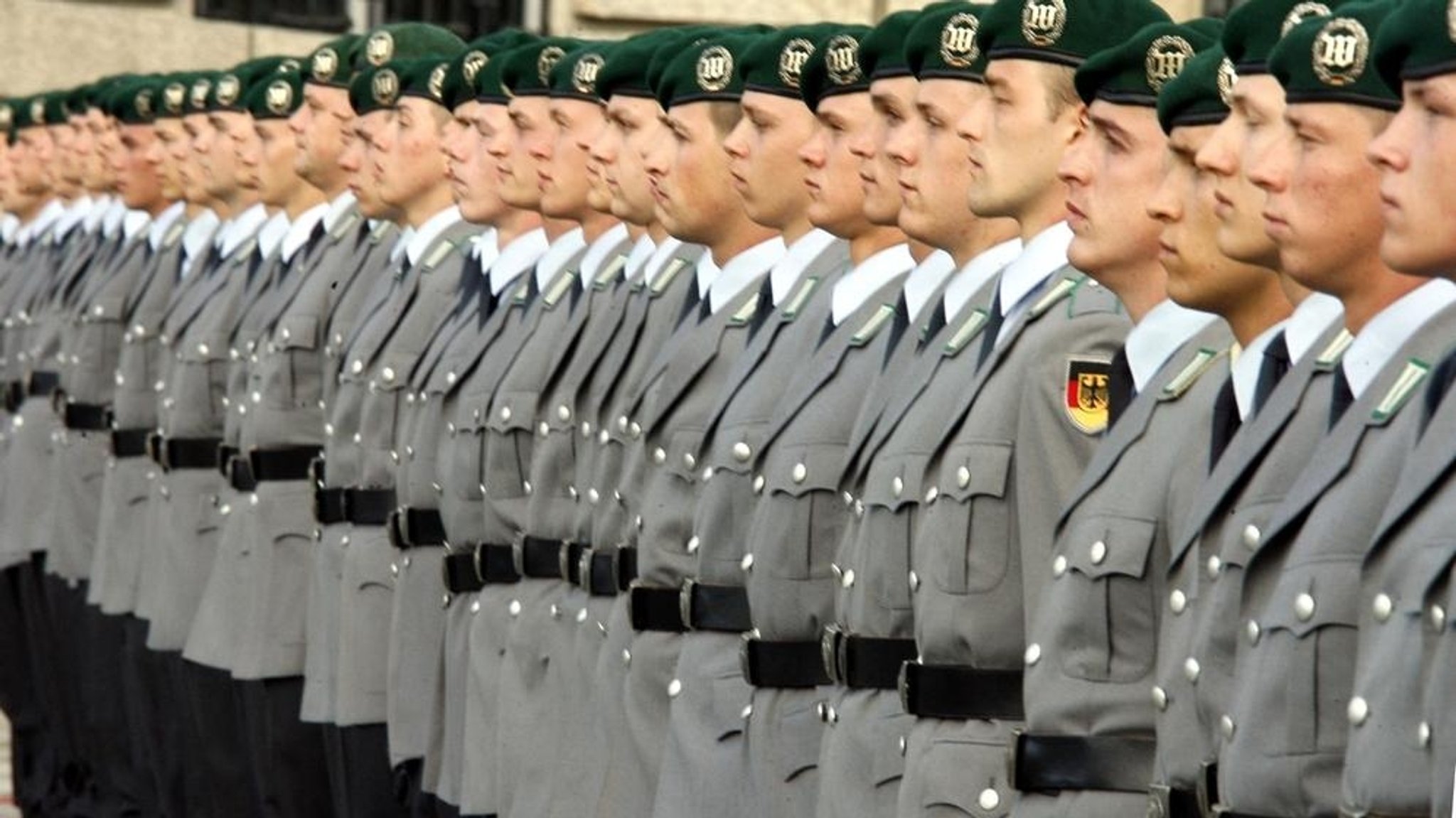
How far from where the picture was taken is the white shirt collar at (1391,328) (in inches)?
163

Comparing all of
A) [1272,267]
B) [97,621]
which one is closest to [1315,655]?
[1272,267]

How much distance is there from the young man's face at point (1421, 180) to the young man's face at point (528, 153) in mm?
4100

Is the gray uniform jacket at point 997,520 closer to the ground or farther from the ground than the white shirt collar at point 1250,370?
closer to the ground

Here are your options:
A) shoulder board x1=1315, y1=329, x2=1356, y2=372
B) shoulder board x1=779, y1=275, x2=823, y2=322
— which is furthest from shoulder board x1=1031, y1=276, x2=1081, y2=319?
shoulder board x1=779, y1=275, x2=823, y2=322

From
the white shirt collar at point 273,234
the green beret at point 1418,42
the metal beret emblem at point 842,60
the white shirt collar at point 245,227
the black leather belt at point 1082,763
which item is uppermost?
the green beret at point 1418,42

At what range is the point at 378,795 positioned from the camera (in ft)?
28.5

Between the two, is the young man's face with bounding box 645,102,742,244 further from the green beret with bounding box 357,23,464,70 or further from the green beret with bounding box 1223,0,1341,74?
the green beret with bounding box 357,23,464,70

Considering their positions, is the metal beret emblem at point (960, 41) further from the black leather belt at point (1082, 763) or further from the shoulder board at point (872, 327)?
the black leather belt at point (1082, 763)

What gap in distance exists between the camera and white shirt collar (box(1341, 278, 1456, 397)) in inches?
163

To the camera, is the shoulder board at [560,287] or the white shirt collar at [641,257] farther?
the shoulder board at [560,287]

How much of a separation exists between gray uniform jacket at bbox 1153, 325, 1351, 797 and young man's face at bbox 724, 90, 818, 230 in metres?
2.10

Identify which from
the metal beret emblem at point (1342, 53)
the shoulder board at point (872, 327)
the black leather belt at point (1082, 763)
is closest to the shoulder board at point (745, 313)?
the shoulder board at point (872, 327)

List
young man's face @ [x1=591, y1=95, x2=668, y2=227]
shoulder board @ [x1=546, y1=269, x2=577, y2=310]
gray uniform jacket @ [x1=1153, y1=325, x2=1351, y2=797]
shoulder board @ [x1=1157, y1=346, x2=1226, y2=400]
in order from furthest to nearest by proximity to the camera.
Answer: shoulder board @ [x1=546, y1=269, x2=577, y2=310]
young man's face @ [x1=591, y1=95, x2=668, y2=227]
shoulder board @ [x1=1157, y1=346, x2=1226, y2=400]
gray uniform jacket @ [x1=1153, y1=325, x2=1351, y2=797]

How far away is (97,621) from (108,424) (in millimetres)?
635
